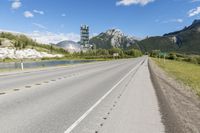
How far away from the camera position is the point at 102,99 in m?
11.8

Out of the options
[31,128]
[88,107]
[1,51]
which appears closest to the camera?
[31,128]

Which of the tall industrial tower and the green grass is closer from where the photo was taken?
the green grass

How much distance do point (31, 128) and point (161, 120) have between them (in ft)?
11.8

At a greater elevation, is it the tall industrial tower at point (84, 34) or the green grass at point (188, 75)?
the tall industrial tower at point (84, 34)

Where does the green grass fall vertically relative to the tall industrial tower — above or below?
below

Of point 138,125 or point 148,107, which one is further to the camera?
point 148,107

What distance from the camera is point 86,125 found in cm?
734

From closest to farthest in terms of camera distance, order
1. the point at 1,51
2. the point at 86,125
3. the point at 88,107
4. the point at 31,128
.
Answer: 1. the point at 31,128
2. the point at 86,125
3. the point at 88,107
4. the point at 1,51

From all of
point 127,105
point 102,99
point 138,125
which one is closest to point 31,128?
point 138,125

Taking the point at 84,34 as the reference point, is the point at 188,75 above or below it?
below

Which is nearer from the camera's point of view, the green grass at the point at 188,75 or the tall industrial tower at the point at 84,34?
the green grass at the point at 188,75

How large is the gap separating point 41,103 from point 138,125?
427 cm

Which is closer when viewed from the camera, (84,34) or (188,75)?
(188,75)

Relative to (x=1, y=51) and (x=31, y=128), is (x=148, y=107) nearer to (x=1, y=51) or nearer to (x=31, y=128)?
(x=31, y=128)
